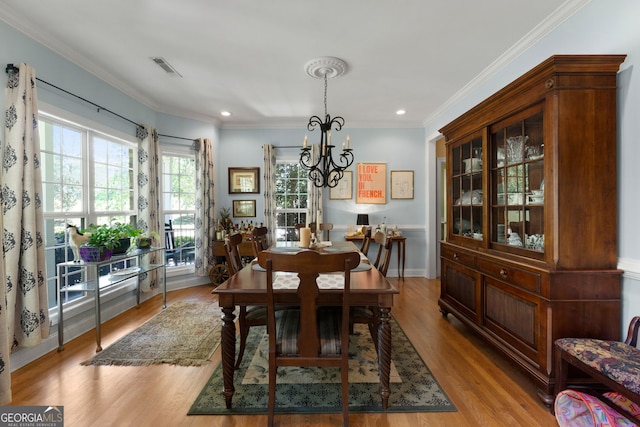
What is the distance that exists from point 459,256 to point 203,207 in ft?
12.1

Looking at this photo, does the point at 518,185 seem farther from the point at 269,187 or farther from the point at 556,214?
the point at 269,187

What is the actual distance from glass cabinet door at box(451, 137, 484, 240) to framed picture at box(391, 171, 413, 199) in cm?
185

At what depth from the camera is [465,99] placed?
12.3 feet

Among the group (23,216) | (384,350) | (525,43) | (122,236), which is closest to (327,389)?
(384,350)

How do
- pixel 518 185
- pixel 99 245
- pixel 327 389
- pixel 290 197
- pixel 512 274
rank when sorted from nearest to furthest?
Answer: pixel 327 389
pixel 512 274
pixel 518 185
pixel 99 245
pixel 290 197

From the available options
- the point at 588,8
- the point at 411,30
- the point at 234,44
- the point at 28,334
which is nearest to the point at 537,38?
the point at 588,8

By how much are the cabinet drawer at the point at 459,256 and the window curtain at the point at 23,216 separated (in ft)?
12.2

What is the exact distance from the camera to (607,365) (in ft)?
4.72

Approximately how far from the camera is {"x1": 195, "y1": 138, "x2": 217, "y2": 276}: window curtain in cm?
454

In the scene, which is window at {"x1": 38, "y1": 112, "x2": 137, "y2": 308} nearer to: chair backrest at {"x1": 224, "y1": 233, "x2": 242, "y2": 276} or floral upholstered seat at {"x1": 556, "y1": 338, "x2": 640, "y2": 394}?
chair backrest at {"x1": 224, "y1": 233, "x2": 242, "y2": 276}

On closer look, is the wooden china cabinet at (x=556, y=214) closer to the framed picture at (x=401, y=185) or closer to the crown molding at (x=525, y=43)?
the crown molding at (x=525, y=43)

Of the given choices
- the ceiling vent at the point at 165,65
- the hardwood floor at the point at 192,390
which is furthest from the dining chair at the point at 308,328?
the ceiling vent at the point at 165,65

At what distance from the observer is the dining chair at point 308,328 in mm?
1469

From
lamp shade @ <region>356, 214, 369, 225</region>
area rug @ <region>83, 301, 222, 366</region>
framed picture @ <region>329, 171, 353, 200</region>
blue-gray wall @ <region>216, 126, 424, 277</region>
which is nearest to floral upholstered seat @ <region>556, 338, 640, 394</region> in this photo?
area rug @ <region>83, 301, 222, 366</region>
